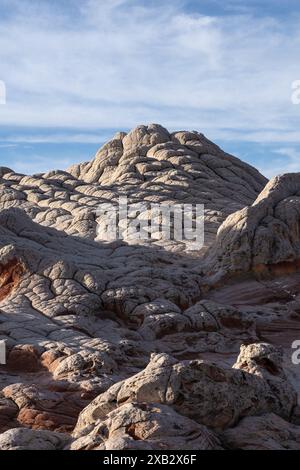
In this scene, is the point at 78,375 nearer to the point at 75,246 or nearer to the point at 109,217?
the point at 75,246

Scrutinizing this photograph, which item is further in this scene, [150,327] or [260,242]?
[260,242]

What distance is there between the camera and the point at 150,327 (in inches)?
783

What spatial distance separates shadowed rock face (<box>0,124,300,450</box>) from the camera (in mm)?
9930

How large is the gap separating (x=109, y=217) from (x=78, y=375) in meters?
16.9

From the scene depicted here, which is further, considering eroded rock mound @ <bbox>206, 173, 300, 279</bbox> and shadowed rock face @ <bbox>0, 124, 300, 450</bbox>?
eroded rock mound @ <bbox>206, 173, 300, 279</bbox>

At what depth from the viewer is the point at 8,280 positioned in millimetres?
21953

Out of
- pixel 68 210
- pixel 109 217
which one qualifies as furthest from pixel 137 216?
pixel 68 210

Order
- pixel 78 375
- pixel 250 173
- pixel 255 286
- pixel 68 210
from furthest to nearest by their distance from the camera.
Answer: pixel 250 173 → pixel 68 210 → pixel 255 286 → pixel 78 375

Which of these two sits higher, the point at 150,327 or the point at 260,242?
the point at 260,242

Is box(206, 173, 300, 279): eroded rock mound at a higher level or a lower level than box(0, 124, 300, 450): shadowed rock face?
higher

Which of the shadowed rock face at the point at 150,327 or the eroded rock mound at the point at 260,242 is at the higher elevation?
the eroded rock mound at the point at 260,242

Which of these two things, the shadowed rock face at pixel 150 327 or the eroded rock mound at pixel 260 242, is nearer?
the shadowed rock face at pixel 150 327

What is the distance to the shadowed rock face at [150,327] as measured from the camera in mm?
9930
